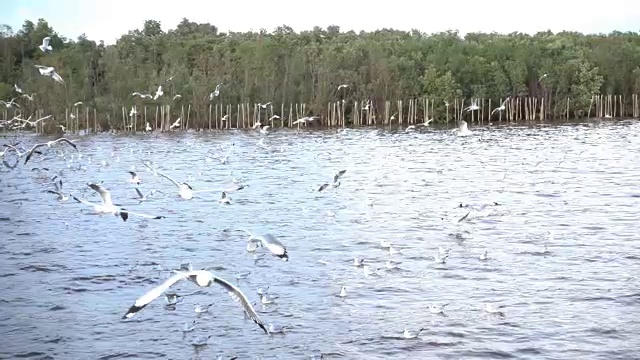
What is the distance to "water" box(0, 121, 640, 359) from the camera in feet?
41.0

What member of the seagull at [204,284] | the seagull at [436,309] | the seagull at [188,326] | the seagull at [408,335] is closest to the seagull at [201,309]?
the seagull at [188,326]

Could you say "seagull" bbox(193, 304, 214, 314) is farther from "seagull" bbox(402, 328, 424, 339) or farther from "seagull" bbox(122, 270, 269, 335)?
"seagull" bbox(122, 270, 269, 335)

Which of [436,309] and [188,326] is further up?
[436,309]

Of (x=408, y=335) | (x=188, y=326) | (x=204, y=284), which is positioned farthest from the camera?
(x=188, y=326)

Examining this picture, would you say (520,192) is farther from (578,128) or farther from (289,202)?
(578,128)

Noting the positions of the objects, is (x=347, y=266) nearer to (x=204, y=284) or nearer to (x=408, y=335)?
(x=408, y=335)

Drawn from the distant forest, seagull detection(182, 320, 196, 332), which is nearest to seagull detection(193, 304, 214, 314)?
seagull detection(182, 320, 196, 332)

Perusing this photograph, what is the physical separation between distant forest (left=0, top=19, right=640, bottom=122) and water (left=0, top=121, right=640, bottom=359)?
4598 centimetres

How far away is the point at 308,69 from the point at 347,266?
67.8 meters

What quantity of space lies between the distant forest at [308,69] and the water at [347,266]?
4598 cm

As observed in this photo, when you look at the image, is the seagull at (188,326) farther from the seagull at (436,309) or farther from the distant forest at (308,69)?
the distant forest at (308,69)

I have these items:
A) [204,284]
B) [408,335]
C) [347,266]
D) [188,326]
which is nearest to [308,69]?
[347,266]

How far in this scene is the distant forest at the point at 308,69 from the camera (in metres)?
79.5

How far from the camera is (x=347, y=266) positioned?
55.0 ft
